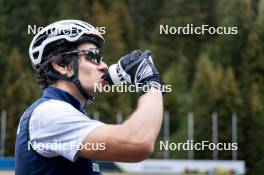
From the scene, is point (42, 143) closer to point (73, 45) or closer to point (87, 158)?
point (87, 158)

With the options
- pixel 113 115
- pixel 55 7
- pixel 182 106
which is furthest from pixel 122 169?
pixel 55 7

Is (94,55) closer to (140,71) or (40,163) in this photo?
(140,71)

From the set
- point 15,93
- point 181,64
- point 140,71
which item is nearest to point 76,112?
point 140,71

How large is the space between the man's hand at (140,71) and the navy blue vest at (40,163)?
11.0 inches

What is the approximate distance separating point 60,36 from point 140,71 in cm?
45

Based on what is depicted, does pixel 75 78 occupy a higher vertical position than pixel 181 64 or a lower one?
lower

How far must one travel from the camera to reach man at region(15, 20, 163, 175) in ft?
7.82

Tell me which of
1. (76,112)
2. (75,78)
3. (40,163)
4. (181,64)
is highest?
(181,64)

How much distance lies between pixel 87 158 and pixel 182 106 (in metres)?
45.7

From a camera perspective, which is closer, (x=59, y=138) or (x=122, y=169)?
(x=59, y=138)

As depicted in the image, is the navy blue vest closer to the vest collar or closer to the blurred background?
the vest collar

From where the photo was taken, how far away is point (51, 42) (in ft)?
9.53

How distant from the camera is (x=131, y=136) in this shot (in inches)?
92.7

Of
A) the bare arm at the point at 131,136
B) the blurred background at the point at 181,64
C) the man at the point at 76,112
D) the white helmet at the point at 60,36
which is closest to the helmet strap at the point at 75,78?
the man at the point at 76,112
